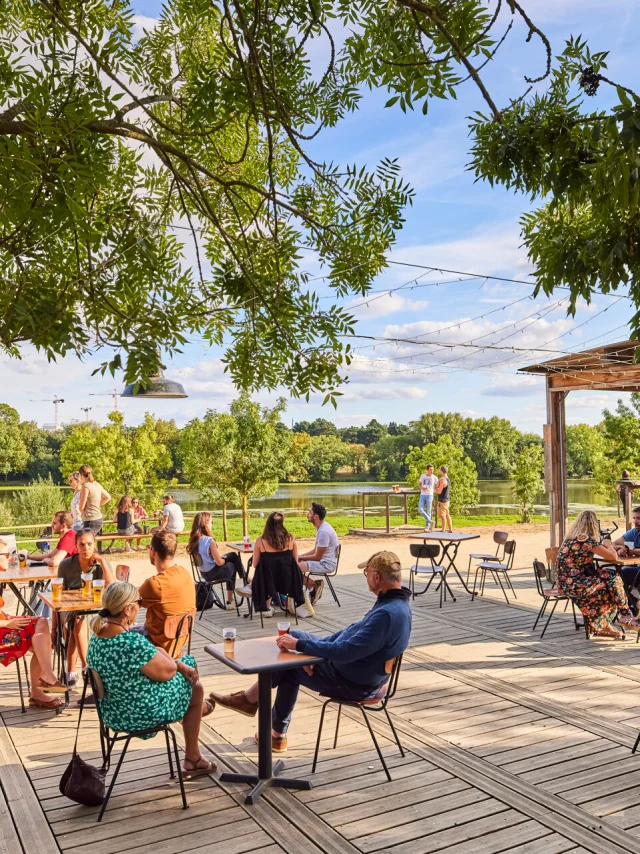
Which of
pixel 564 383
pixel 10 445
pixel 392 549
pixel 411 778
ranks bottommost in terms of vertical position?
pixel 411 778

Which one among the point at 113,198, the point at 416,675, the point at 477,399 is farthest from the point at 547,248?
the point at 477,399

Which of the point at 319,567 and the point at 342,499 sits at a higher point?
the point at 319,567

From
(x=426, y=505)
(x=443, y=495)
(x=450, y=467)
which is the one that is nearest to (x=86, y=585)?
(x=443, y=495)

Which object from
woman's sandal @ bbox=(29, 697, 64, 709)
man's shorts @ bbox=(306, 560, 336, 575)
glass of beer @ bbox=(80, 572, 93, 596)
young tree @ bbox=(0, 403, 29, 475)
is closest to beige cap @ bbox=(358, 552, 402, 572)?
glass of beer @ bbox=(80, 572, 93, 596)

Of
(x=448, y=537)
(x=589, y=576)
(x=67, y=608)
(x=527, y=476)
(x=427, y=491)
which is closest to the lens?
(x=67, y=608)

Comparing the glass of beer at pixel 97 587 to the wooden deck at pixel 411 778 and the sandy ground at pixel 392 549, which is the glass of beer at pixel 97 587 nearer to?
the wooden deck at pixel 411 778

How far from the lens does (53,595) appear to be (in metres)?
5.41

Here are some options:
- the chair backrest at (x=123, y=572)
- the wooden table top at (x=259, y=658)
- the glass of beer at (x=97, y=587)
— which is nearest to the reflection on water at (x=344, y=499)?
the chair backrest at (x=123, y=572)

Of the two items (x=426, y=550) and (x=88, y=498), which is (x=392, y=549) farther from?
(x=88, y=498)

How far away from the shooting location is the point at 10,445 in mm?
38938

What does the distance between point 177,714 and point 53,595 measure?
1943mm

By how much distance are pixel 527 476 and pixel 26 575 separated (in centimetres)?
1894

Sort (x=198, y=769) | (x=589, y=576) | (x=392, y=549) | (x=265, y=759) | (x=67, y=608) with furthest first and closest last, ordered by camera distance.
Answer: (x=392, y=549) < (x=589, y=576) < (x=67, y=608) < (x=198, y=769) < (x=265, y=759)

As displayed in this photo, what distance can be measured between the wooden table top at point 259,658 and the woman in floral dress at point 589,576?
3609 mm
